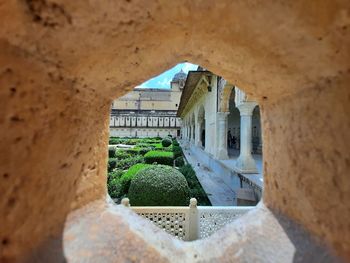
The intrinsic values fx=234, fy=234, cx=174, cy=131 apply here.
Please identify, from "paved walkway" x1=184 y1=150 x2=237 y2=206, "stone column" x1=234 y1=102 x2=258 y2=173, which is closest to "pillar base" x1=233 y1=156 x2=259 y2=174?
"stone column" x1=234 y1=102 x2=258 y2=173

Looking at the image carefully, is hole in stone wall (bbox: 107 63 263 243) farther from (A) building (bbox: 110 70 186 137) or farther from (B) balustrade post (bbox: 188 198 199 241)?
(A) building (bbox: 110 70 186 137)

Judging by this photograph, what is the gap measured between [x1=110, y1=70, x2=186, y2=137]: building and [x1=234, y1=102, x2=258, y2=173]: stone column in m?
33.5

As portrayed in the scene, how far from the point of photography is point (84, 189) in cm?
119

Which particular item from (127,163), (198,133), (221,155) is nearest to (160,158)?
(127,163)

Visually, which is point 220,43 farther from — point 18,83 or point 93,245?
point 93,245

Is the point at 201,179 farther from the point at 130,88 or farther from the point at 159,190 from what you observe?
the point at 130,88

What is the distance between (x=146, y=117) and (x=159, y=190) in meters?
37.0

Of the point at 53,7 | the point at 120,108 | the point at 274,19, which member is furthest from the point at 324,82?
the point at 120,108

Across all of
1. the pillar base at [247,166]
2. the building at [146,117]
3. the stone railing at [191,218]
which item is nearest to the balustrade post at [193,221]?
the stone railing at [191,218]

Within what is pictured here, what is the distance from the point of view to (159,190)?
484 cm

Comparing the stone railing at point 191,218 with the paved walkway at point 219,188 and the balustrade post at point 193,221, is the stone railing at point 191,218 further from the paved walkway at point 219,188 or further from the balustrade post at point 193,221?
the paved walkway at point 219,188

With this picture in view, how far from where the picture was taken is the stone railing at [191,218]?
152 inches

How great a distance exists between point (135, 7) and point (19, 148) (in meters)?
0.57

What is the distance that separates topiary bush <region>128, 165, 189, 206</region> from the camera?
4840 mm
